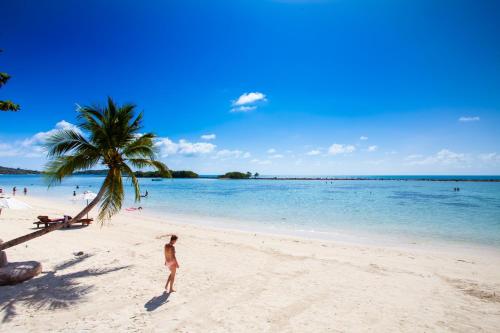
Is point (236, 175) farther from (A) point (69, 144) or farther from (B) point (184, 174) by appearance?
(A) point (69, 144)

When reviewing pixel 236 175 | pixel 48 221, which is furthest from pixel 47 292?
pixel 236 175

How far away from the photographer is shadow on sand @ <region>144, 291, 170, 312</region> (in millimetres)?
5570

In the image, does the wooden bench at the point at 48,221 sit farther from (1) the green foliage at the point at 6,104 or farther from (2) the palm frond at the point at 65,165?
(1) the green foliage at the point at 6,104

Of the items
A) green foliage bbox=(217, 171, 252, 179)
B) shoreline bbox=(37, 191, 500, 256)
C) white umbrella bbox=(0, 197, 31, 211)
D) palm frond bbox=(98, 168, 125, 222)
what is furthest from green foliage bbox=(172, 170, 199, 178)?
palm frond bbox=(98, 168, 125, 222)

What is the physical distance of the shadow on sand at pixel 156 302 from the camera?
5570 mm

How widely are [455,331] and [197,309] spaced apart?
4777 mm

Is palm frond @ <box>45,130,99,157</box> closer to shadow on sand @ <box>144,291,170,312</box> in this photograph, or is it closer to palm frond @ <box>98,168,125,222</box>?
palm frond @ <box>98,168,125,222</box>

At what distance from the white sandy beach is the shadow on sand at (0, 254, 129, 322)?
2 cm

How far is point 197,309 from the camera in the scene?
18.1 ft

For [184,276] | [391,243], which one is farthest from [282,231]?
[184,276]

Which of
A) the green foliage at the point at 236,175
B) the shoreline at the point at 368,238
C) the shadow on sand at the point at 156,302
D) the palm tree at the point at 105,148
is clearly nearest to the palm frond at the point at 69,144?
the palm tree at the point at 105,148

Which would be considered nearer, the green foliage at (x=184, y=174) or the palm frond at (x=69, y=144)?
the palm frond at (x=69, y=144)

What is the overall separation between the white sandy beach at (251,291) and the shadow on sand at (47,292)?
0.9 inches

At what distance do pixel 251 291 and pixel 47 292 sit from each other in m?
4.62
